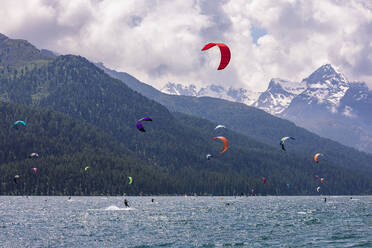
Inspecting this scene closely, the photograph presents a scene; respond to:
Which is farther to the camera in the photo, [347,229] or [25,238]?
[347,229]

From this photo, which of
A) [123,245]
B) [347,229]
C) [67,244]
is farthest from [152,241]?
[347,229]

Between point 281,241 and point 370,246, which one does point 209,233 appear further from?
point 370,246

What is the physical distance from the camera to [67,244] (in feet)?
247

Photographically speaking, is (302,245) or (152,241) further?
(152,241)

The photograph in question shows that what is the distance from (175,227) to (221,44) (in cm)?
4073

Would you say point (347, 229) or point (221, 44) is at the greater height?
point (221, 44)

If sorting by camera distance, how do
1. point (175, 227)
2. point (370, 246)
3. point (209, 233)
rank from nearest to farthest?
point (370, 246)
point (209, 233)
point (175, 227)

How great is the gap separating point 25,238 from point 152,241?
19334mm

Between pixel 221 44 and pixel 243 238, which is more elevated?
pixel 221 44

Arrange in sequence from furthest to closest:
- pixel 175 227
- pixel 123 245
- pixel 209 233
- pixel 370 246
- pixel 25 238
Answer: pixel 175 227, pixel 209 233, pixel 25 238, pixel 123 245, pixel 370 246

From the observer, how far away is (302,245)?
238ft

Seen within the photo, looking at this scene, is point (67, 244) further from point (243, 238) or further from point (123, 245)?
point (243, 238)

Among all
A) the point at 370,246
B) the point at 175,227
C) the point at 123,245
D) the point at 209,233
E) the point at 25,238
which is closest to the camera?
the point at 370,246

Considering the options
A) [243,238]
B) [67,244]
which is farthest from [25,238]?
[243,238]
